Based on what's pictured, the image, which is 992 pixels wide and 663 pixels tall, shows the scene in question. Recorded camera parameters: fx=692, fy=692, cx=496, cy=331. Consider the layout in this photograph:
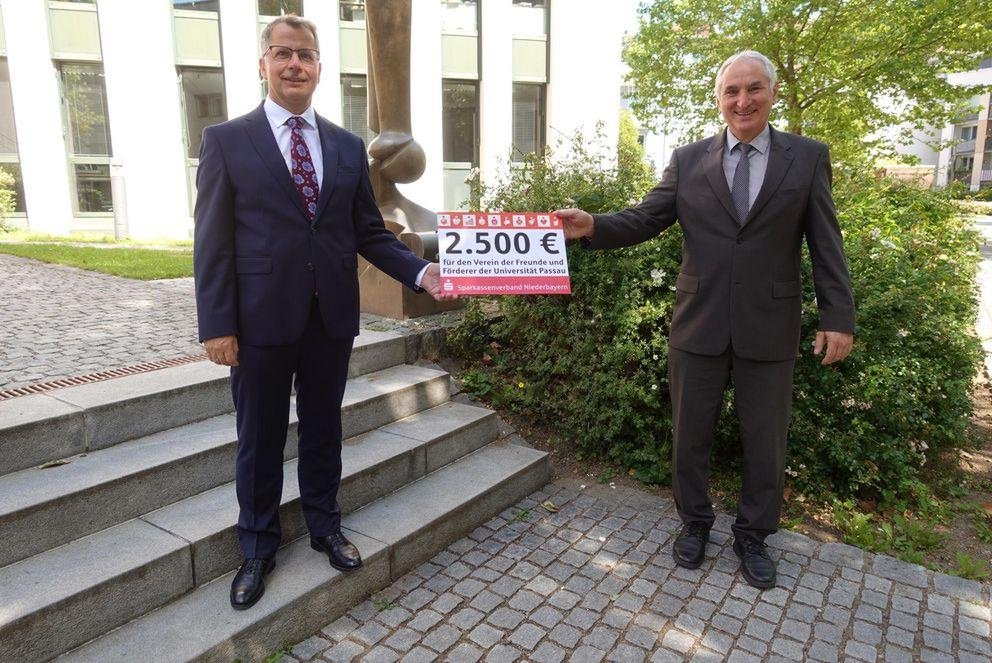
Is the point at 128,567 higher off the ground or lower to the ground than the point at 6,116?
lower

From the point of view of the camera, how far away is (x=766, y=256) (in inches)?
120

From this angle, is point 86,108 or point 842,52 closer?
point 842,52

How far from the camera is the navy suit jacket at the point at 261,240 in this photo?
253 centimetres

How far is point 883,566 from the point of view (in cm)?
340

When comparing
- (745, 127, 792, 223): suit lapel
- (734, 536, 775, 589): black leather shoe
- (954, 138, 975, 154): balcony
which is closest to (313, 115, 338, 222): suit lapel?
(745, 127, 792, 223): suit lapel

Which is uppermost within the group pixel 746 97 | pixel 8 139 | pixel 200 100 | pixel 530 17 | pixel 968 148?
pixel 968 148

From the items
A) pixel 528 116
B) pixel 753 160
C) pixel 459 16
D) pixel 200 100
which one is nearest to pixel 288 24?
pixel 753 160

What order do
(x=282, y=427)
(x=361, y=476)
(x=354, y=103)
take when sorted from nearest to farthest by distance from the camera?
(x=282, y=427) → (x=361, y=476) → (x=354, y=103)

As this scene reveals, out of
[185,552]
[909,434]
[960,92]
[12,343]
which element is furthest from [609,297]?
[960,92]

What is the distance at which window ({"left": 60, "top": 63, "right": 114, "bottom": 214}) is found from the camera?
15820 mm

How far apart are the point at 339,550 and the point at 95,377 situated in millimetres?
1911

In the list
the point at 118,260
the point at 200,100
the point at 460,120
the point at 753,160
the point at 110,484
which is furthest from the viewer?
the point at 460,120

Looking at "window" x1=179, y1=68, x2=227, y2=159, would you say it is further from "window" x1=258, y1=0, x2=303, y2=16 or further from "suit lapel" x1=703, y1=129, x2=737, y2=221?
"suit lapel" x1=703, y1=129, x2=737, y2=221

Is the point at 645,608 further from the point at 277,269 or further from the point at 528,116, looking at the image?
the point at 528,116
